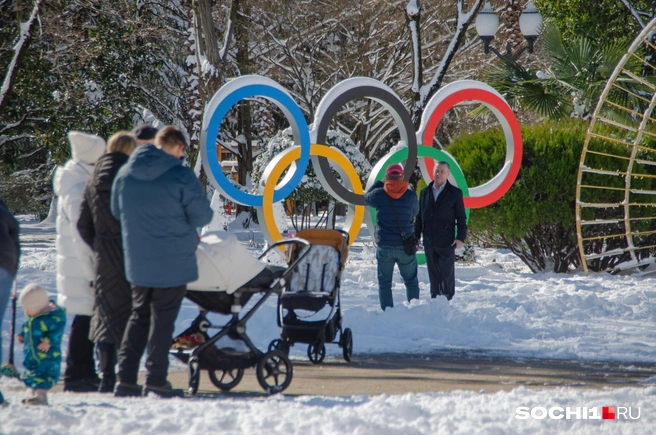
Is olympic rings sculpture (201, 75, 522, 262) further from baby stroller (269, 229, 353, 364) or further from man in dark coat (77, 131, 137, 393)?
man in dark coat (77, 131, 137, 393)

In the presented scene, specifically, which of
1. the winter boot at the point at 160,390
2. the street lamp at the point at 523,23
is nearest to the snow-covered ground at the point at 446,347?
the winter boot at the point at 160,390

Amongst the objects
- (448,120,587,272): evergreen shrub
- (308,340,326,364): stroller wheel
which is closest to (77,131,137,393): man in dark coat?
(308,340,326,364): stroller wheel

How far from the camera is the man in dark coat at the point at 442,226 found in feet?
29.8

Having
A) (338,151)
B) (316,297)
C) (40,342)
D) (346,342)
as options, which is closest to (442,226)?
(346,342)

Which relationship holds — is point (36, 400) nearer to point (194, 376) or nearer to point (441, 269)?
point (194, 376)

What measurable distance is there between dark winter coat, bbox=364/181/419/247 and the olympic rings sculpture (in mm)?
2851

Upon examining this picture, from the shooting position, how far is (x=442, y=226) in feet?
29.9

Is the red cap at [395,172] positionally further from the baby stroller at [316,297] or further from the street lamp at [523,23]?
the street lamp at [523,23]

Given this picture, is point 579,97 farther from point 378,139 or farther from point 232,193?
point 378,139

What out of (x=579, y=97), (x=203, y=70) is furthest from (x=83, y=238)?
(x=579, y=97)

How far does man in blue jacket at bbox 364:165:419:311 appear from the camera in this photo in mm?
8836

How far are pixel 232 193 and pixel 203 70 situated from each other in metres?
5.43

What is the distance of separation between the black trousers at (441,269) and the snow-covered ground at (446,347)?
7.9 inches

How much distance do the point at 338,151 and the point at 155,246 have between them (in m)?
7.39
